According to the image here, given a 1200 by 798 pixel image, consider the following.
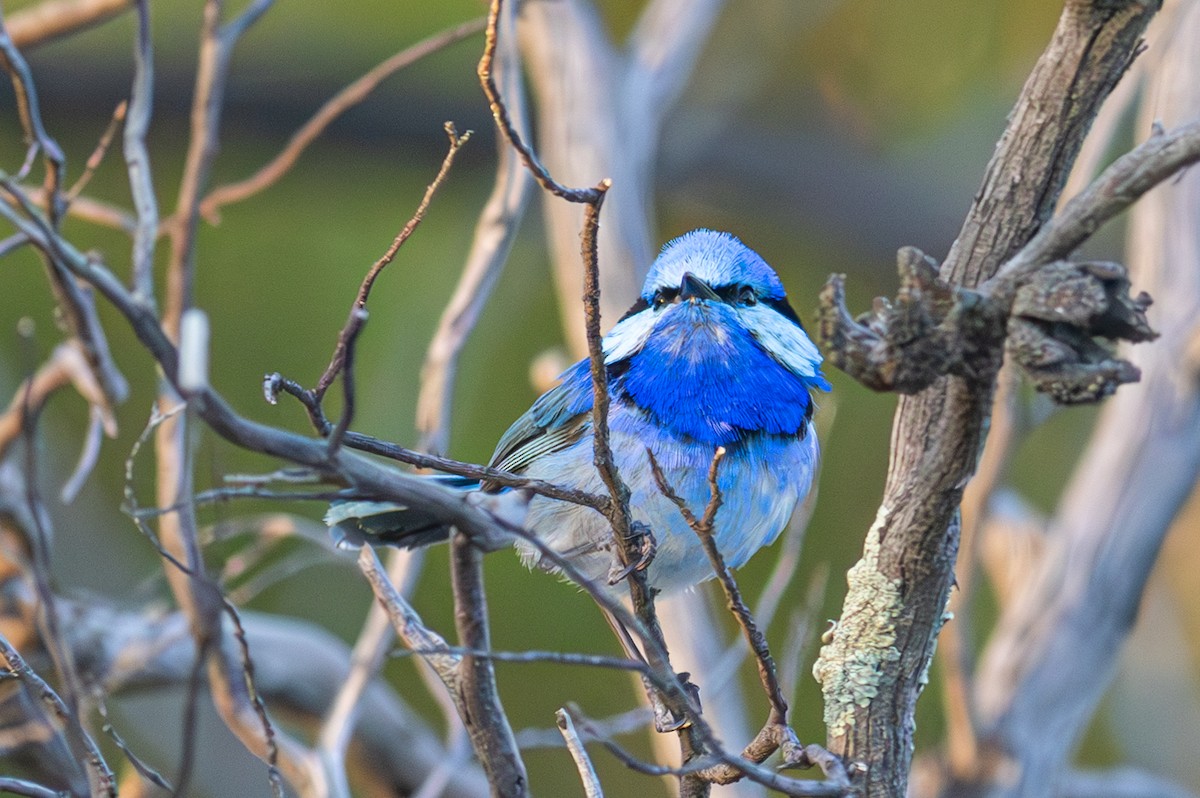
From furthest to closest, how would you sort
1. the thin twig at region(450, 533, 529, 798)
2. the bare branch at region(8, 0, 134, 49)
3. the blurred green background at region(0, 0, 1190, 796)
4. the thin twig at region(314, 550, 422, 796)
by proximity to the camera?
the blurred green background at region(0, 0, 1190, 796) → the bare branch at region(8, 0, 134, 49) → the thin twig at region(314, 550, 422, 796) → the thin twig at region(450, 533, 529, 798)

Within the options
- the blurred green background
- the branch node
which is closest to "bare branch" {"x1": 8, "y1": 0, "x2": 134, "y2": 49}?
the blurred green background

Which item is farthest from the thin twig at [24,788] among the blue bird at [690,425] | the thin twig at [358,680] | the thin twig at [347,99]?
the thin twig at [347,99]

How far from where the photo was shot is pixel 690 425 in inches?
67.9

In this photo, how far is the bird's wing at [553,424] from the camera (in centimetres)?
191

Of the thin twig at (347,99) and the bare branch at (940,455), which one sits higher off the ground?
the thin twig at (347,99)

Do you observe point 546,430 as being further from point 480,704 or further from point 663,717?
point 480,704

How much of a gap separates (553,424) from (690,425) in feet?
1.02

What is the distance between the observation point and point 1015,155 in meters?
1.15

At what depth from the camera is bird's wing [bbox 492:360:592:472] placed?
1914 mm

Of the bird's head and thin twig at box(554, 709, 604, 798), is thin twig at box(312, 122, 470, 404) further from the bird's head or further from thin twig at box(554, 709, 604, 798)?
the bird's head

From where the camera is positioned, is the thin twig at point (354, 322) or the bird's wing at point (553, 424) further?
the bird's wing at point (553, 424)

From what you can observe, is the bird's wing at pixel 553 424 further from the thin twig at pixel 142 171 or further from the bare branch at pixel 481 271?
the thin twig at pixel 142 171

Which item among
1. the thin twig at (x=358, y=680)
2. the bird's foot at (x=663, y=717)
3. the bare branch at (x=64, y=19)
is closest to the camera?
the bird's foot at (x=663, y=717)

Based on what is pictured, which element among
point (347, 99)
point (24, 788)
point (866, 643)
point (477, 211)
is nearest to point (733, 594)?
point (866, 643)
